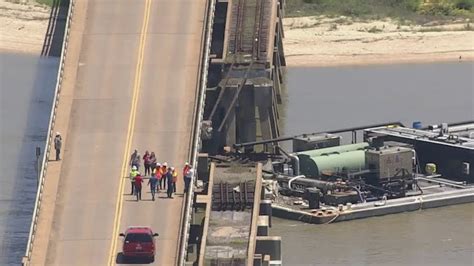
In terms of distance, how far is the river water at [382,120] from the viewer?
7544cm

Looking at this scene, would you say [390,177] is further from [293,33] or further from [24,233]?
[293,33]

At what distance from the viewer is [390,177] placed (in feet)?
274

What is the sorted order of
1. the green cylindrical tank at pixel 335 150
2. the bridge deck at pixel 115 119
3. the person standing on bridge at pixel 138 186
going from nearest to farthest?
the bridge deck at pixel 115 119 → the person standing on bridge at pixel 138 186 → the green cylindrical tank at pixel 335 150

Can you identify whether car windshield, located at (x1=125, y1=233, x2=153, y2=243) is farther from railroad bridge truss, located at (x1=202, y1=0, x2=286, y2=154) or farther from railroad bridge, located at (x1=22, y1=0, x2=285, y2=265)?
railroad bridge truss, located at (x1=202, y1=0, x2=286, y2=154)

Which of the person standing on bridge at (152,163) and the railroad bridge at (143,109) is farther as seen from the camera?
the person standing on bridge at (152,163)

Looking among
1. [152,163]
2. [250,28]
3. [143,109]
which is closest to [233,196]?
[152,163]

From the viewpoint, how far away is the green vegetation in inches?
4951

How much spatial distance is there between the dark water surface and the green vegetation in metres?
17.9

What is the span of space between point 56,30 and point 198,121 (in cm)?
4134

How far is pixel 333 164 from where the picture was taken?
8431 centimetres

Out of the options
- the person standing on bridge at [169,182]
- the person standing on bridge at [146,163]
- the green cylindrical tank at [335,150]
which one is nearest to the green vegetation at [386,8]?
the green cylindrical tank at [335,150]

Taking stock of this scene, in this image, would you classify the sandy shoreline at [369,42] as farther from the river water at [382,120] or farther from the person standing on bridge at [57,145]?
the person standing on bridge at [57,145]

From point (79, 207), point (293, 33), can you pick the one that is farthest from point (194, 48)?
point (293, 33)

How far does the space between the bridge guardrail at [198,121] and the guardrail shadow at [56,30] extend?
25.4 meters
